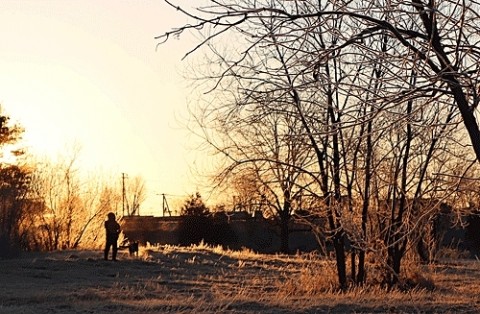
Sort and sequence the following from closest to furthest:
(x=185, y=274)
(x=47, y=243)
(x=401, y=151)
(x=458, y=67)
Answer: (x=458, y=67)
(x=401, y=151)
(x=185, y=274)
(x=47, y=243)

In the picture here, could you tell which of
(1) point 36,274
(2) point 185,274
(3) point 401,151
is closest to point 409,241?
(3) point 401,151

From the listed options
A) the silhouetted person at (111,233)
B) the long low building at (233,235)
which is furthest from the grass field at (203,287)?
the long low building at (233,235)

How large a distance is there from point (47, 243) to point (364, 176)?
67.8ft

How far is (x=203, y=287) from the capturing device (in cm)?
2098

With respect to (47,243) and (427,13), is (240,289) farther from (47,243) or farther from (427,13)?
(47,243)

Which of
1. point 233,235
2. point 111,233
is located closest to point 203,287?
point 111,233

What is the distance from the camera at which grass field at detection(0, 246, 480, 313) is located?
48.2 ft

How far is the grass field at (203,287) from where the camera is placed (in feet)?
48.2

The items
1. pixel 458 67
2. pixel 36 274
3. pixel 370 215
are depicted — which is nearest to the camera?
pixel 458 67

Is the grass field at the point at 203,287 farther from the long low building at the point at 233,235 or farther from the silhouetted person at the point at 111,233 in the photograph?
the long low building at the point at 233,235

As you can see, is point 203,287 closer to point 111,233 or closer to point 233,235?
point 111,233

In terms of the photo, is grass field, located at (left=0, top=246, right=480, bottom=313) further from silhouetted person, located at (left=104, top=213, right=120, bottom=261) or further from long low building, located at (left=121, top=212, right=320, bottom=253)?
long low building, located at (left=121, top=212, right=320, bottom=253)

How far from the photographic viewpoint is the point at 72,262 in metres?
25.7

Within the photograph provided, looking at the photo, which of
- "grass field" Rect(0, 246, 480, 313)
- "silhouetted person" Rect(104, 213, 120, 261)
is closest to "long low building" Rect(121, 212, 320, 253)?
"grass field" Rect(0, 246, 480, 313)
